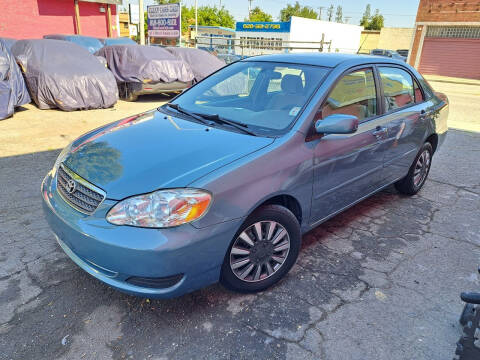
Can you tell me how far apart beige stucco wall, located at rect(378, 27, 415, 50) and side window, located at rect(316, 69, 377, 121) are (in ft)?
160

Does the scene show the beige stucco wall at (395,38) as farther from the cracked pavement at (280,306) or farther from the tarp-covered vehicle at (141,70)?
the cracked pavement at (280,306)

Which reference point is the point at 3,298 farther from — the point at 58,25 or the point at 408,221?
the point at 58,25

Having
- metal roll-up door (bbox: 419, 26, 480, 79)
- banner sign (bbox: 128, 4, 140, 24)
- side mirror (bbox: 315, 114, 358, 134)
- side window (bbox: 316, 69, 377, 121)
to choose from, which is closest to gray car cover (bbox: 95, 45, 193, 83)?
side window (bbox: 316, 69, 377, 121)

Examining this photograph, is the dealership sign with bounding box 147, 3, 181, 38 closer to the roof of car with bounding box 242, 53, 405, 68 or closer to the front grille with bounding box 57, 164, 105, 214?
the roof of car with bounding box 242, 53, 405, 68

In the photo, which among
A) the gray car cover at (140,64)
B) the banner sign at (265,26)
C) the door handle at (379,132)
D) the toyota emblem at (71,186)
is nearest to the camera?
the toyota emblem at (71,186)

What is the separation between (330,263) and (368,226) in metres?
0.91

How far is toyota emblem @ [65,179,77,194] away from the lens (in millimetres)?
2362

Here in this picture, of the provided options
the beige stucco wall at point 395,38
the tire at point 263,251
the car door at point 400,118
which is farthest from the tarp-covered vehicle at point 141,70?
the beige stucco wall at point 395,38

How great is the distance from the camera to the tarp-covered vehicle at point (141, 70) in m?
10.1

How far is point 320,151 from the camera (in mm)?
2746

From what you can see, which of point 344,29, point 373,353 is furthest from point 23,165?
point 344,29

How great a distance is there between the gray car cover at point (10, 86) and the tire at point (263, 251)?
7036 millimetres

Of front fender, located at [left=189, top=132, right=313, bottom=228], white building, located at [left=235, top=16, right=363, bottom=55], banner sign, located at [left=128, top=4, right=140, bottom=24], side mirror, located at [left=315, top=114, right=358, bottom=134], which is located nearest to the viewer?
front fender, located at [left=189, top=132, right=313, bottom=228]

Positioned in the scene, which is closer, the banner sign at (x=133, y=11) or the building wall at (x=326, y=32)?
the banner sign at (x=133, y=11)
